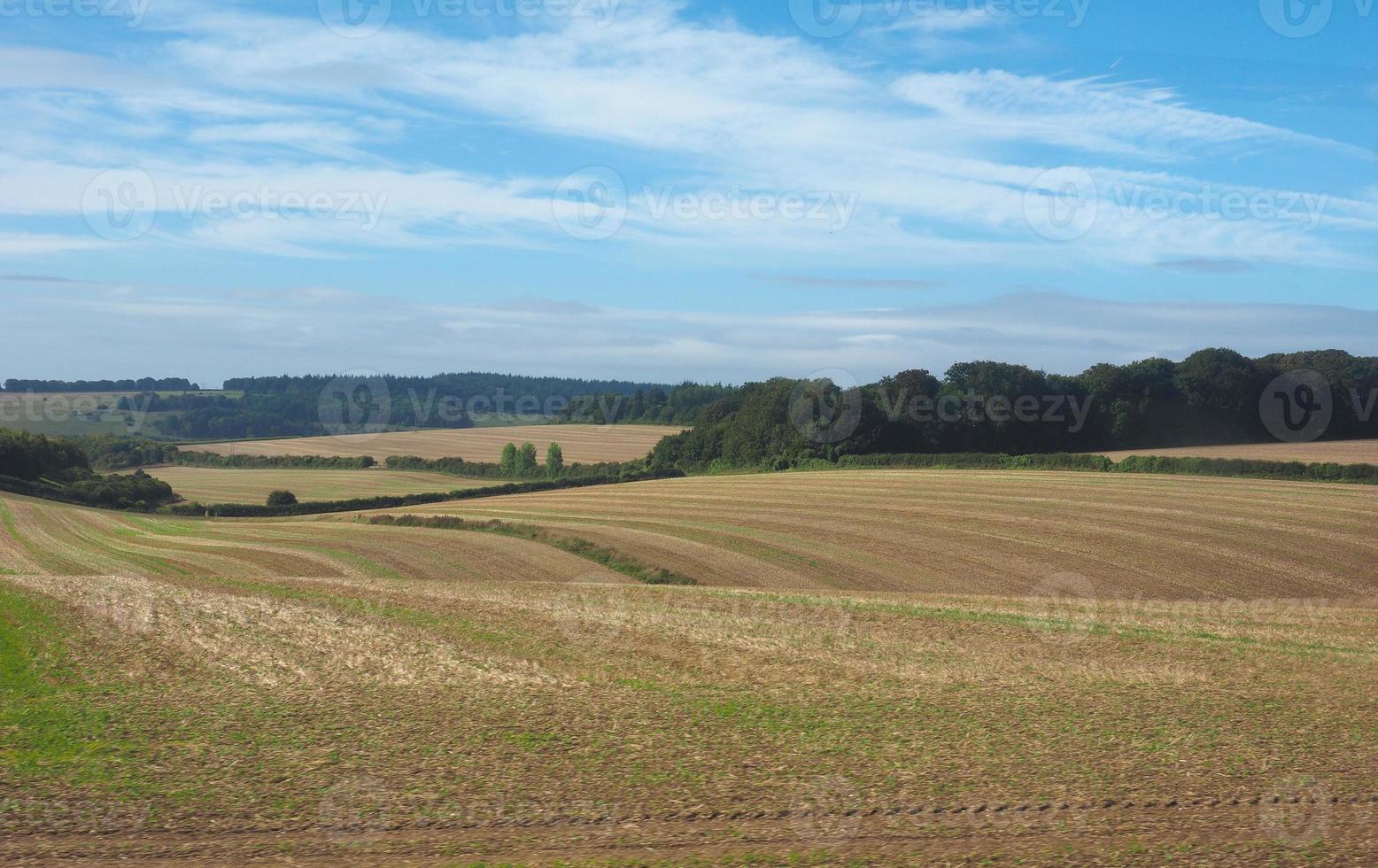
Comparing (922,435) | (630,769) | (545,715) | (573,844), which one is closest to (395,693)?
(545,715)

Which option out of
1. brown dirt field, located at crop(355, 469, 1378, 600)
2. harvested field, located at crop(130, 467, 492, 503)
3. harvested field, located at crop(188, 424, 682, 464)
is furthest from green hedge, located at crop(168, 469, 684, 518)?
harvested field, located at crop(188, 424, 682, 464)

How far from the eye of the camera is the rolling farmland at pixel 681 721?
884cm

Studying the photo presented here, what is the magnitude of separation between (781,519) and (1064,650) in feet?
89.1

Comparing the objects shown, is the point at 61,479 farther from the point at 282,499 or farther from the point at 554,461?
the point at 554,461

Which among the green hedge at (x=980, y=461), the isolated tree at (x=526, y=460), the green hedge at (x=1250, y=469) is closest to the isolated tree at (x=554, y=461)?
the isolated tree at (x=526, y=460)

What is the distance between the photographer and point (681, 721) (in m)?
12.2

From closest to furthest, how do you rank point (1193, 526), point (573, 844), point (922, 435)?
point (573, 844), point (1193, 526), point (922, 435)

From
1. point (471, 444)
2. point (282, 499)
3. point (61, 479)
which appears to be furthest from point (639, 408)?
point (61, 479)

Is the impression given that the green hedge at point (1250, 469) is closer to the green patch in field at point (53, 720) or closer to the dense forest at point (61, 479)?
the green patch in field at point (53, 720)

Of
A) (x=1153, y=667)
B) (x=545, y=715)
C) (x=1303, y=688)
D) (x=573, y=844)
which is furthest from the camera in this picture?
(x=1153, y=667)

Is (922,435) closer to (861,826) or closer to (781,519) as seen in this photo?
(781,519)

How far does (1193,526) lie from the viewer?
125 ft

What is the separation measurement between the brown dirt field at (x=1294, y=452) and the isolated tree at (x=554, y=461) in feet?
147

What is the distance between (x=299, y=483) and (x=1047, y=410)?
5768cm
